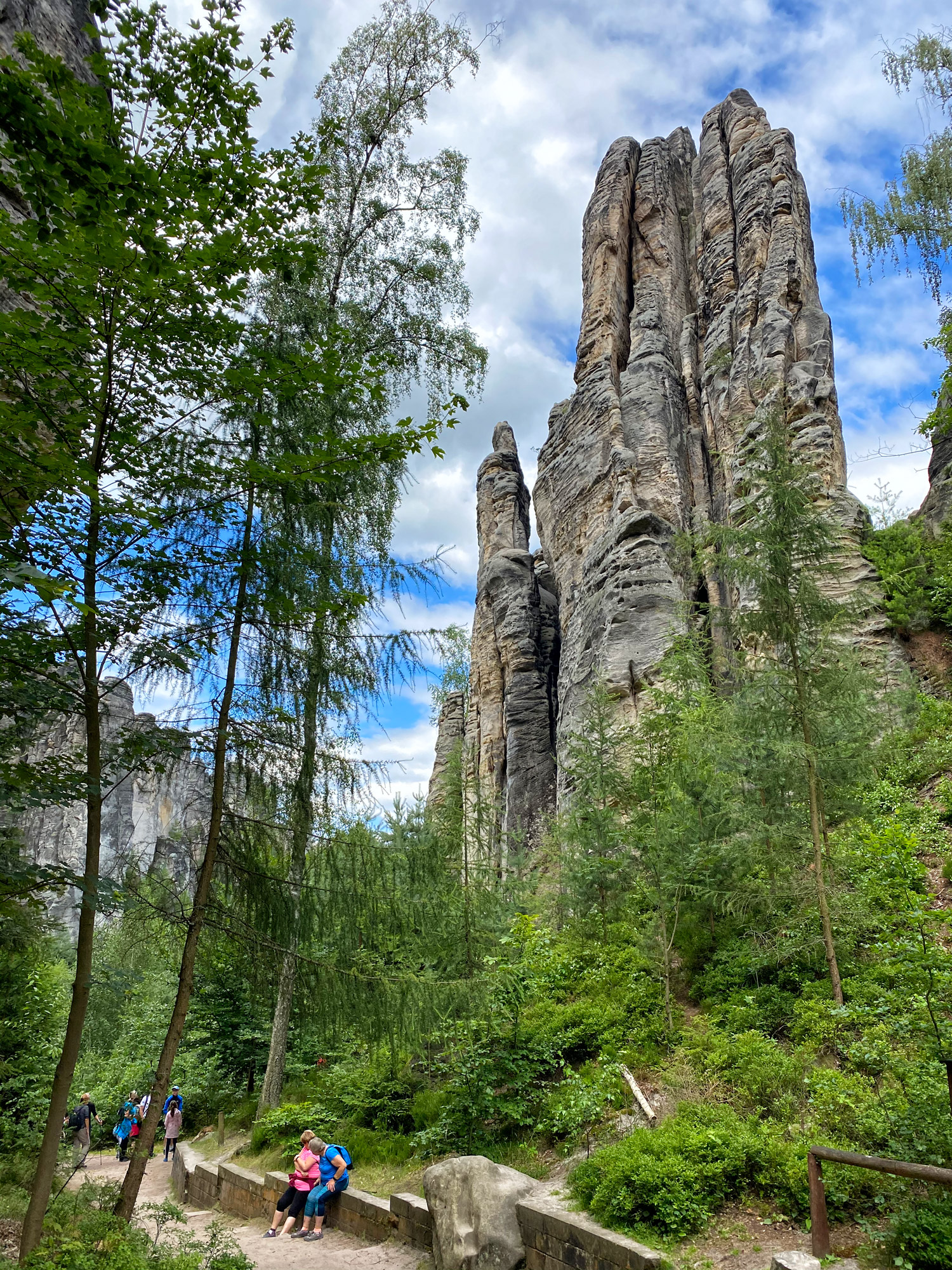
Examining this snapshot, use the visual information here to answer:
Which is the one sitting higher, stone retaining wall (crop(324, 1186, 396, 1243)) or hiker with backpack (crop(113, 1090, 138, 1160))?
stone retaining wall (crop(324, 1186, 396, 1243))

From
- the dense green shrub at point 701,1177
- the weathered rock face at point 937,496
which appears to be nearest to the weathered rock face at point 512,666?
the weathered rock face at point 937,496

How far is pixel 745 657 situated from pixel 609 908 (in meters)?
4.76

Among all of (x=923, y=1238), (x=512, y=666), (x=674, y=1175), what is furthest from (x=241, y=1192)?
(x=512, y=666)

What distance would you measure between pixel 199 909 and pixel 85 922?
118 centimetres

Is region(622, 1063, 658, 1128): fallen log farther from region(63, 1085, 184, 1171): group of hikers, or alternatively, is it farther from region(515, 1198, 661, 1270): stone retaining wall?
region(63, 1085, 184, 1171): group of hikers

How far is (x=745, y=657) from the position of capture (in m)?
9.57

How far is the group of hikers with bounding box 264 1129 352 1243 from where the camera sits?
25.4 feet

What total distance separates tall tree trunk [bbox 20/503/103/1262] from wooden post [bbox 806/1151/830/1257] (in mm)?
4598

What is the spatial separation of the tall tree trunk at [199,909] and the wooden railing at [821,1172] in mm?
4214

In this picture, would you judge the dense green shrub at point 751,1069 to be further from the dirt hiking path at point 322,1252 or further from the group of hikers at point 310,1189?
the group of hikers at point 310,1189

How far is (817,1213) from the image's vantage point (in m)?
4.69

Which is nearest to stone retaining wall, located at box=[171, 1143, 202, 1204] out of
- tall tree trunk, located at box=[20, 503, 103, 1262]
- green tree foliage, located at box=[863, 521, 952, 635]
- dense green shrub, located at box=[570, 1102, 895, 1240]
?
dense green shrub, located at box=[570, 1102, 895, 1240]

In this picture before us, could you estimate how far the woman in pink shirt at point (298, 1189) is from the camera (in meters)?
7.84

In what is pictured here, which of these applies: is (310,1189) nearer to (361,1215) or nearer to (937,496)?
(361,1215)
